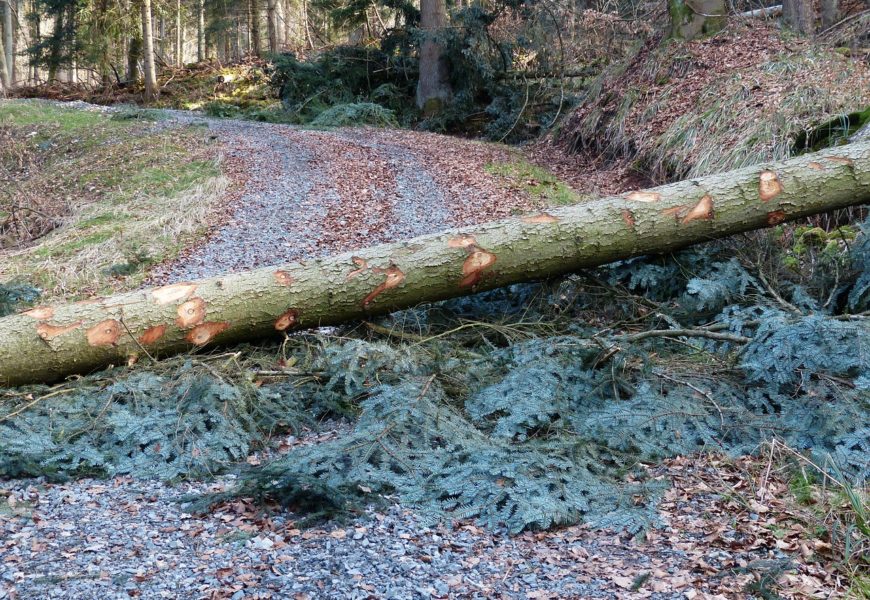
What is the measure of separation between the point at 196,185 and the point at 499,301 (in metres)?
7.00

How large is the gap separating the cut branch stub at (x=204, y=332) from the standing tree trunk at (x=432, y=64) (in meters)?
12.7

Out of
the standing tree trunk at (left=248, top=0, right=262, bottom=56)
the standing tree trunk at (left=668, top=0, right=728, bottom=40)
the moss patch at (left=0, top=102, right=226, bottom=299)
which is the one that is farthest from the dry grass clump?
the standing tree trunk at (left=248, top=0, right=262, bottom=56)

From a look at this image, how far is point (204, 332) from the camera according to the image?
17.3ft

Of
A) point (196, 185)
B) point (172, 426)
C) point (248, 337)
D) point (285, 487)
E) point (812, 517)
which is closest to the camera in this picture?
point (812, 517)

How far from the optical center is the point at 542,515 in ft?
11.3

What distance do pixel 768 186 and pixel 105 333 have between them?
502 cm

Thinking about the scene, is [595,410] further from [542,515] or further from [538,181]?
[538,181]

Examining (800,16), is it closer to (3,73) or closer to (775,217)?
(775,217)

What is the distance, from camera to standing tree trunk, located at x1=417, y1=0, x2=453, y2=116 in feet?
55.6

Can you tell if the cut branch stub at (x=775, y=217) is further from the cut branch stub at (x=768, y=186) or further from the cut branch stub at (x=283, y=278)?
the cut branch stub at (x=283, y=278)

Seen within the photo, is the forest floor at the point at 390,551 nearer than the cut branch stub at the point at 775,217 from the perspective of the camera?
Yes

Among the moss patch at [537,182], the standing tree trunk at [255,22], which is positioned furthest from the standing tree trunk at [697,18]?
the standing tree trunk at [255,22]

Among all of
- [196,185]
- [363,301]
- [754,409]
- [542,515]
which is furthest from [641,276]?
[196,185]

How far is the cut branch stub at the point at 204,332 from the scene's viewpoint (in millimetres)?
5258
